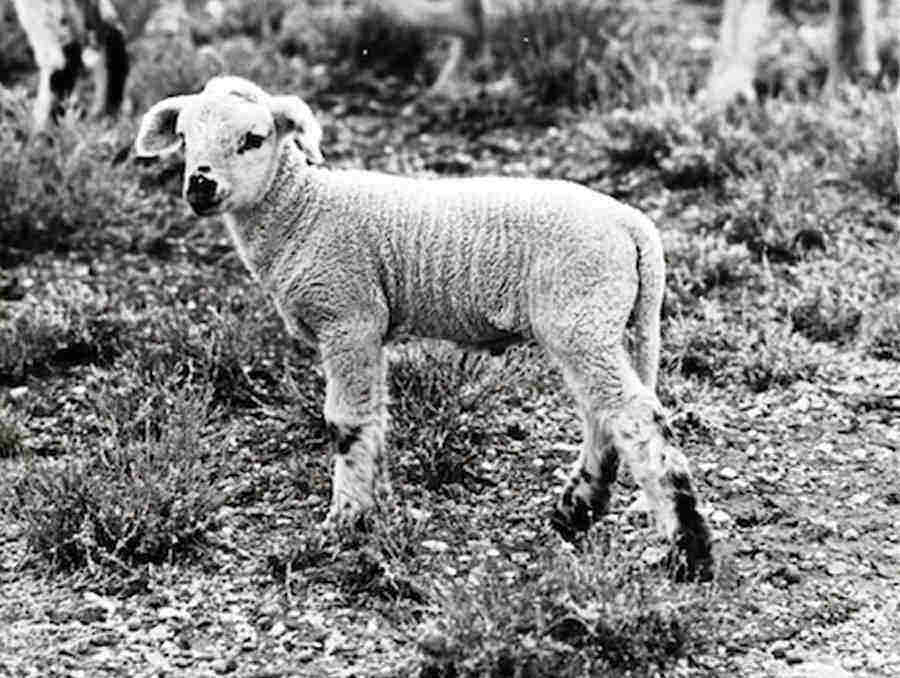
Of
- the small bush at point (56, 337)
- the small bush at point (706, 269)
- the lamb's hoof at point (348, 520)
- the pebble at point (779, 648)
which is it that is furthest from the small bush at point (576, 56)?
the pebble at point (779, 648)

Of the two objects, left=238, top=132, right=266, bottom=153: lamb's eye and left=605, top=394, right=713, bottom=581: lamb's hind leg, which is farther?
left=238, top=132, right=266, bottom=153: lamb's eye

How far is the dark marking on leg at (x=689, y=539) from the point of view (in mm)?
4559

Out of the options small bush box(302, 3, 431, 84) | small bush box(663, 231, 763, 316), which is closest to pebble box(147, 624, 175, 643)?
small bush box(663, 231, 763, 316)

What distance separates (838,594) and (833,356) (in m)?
1.92

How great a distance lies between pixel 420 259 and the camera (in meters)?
4.96

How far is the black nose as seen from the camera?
4.71 meters

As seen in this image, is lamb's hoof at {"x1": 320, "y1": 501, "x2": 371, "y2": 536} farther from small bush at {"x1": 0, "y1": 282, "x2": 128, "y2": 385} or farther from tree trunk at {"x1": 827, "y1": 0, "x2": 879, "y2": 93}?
tree trunk at {"x1": 827, "y1": 0, "x2": 879, "y2": 93}

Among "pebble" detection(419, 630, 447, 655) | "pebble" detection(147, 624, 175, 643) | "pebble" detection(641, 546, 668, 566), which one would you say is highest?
"pebble" detection(419, 630, 447, 655)

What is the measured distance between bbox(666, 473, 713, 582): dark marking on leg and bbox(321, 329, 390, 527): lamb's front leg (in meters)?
1.05

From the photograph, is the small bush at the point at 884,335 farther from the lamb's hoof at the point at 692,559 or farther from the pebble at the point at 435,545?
the pebble at the point at 435,545

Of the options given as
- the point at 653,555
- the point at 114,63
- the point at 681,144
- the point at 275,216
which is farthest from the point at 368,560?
the point at 114,63

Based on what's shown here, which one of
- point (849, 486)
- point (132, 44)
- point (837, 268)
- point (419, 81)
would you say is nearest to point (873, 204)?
point (837, 268)

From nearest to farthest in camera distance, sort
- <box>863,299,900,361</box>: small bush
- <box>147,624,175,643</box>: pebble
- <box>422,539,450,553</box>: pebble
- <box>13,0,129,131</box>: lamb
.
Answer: <box>147,624,175,643</box>: pebble < <box>422,539,450,553</box>: pebble < <box>863,299,900,361</box>: small bush < <box>13,0,129,131</box>: lamb

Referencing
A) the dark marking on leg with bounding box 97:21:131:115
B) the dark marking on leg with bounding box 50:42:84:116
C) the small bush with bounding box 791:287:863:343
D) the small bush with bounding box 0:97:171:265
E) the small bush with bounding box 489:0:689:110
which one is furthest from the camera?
the small bush with bounding box 489:0:689:110
